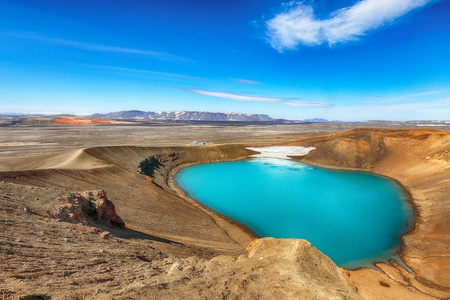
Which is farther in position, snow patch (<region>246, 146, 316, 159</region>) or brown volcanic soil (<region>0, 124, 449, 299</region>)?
snow patch (<region>246, 146, 316, 159</region>)

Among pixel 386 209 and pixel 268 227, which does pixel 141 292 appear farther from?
pixel 386 209

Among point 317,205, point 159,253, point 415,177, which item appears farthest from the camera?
point 415,177

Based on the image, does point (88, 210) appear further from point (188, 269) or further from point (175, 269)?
point (188, 269)

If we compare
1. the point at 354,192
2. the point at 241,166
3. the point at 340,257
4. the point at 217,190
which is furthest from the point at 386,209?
the point at 241,166

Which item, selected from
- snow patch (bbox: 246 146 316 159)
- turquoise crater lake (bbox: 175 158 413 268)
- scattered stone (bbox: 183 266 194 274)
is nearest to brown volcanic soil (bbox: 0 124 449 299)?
scattered stone (bbox: 183 266 194 274)

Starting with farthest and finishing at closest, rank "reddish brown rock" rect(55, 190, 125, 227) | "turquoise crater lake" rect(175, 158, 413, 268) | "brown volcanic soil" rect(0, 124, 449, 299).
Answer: "turquoise crater lake" rect(175, 158, 413, 268)
"reddish brown rock" rect(55, 190, 125, 227)
"brown volcanic soil" rect(0, 124, 449, 299)

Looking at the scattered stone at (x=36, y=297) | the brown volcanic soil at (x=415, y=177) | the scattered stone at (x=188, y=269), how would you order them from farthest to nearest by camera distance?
the brown volcanic soil at (x=415, y=177)
the scattered stone at (x=188, y=269)
the scattered stone at (x=36, y=297)

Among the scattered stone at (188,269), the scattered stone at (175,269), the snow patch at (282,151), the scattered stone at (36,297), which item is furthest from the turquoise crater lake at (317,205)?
the scattered stone at (36,297)

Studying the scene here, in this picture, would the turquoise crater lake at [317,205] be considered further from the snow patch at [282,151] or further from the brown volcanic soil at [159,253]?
the snow patch at [282,151]

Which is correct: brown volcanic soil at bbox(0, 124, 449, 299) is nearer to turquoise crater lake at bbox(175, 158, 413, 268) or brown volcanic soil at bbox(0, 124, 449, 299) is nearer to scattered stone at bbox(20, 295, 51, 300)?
scattered stone at bbox(20, 295, 51, 300)

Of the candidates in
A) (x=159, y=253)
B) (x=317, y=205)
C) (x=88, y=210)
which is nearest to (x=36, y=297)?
(x=159, y=253)
